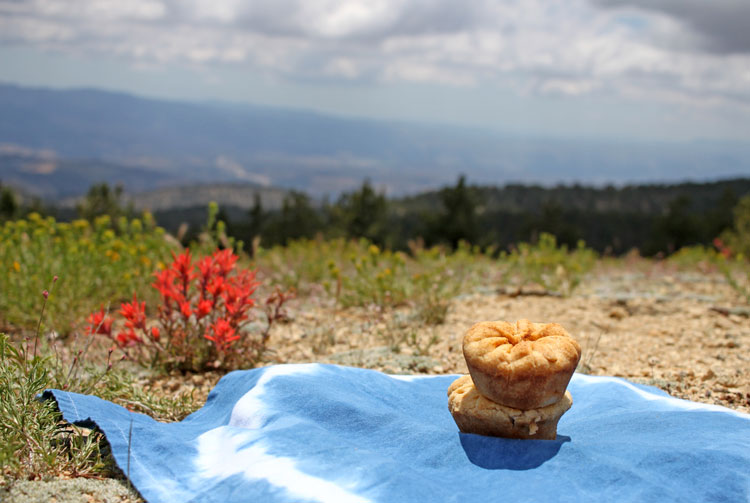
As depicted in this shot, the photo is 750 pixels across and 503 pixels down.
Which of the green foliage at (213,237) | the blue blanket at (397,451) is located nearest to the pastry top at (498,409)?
the blue blanket at (397,451)

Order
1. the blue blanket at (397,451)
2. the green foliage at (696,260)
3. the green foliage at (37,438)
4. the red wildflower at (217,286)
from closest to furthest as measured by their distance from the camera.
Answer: the blue blanket at (397,451) < the green foliage at (37,438) < the red wildflower at (217,286) < the green foliage at (696,260)

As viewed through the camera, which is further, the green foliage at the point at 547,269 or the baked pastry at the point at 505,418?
the green foliage at the point at 547,269

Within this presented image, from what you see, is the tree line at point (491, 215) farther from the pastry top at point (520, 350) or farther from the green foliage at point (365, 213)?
the pastry top at point (520, 350)

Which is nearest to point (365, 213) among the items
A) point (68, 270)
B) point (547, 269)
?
point (547, 269)

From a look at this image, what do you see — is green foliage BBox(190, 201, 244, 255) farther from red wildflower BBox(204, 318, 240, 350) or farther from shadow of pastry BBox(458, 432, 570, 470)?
shadow of pastry BBox(458, 432, 570, 470)

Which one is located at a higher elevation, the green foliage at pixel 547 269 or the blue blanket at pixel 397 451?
the green foliage at pixel 547 269

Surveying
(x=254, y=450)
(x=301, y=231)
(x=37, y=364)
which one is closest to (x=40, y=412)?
(x=37, y=364)
